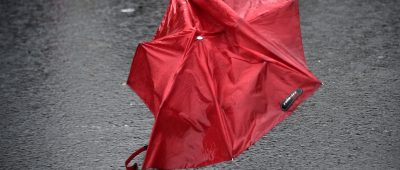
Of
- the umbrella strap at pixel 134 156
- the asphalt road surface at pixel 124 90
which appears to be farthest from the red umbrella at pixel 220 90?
the asphalt road surface at pixel 124 90

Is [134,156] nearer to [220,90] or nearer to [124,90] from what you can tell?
[220,90]

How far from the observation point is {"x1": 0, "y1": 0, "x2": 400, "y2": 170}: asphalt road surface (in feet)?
14.8

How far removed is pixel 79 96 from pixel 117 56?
27.9 inches

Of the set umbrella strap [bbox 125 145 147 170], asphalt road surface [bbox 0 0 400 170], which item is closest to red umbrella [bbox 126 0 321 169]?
umbrella strap [bbox 125 145 147 170]

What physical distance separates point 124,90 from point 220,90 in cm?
169

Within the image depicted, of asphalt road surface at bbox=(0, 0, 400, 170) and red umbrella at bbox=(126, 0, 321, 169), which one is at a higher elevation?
red umbrella at bbox=(126, 0, 321, 169)

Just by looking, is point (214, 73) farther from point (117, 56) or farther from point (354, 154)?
point (117, 56)

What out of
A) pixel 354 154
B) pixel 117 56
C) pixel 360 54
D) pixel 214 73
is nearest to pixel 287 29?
pixel 214 73

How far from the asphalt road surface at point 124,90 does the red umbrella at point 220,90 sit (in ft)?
1.93

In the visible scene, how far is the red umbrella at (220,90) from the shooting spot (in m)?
3.83

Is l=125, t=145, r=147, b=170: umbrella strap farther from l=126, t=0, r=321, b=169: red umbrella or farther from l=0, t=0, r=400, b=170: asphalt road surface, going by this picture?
l=126, t=0, r=321, b=169: red umbrella

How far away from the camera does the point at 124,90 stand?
17.7 feet

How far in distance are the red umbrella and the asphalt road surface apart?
23.2 inches

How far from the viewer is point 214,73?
392cm
